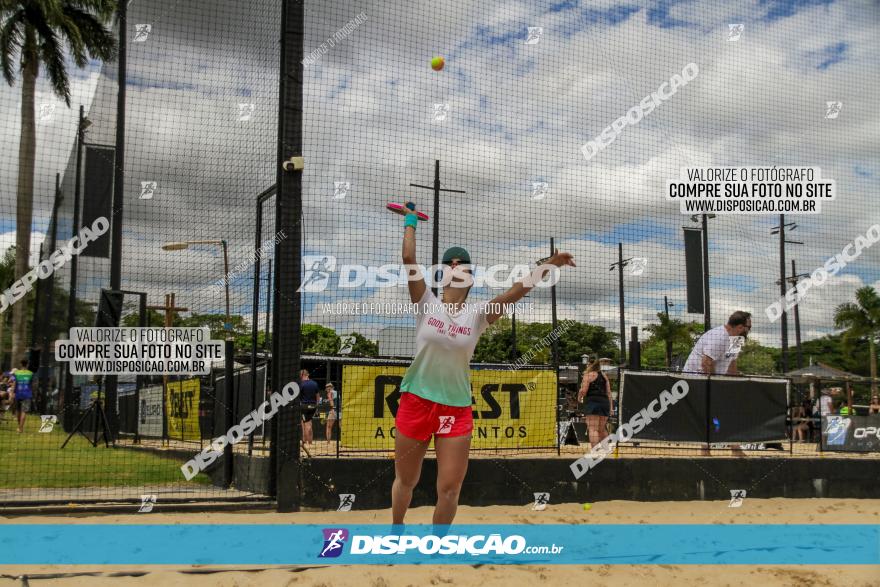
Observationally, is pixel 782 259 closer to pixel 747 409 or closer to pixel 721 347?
pixel 721 347

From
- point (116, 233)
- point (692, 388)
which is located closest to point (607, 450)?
point (692, 388)

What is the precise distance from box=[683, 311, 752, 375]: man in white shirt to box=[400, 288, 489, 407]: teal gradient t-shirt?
464cm

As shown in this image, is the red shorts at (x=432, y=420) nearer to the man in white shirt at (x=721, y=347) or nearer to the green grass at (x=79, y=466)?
the green grass at (x=79, y=466)

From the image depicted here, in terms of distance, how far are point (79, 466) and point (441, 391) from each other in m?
6.64

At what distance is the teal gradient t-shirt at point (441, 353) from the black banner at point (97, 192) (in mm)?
10999

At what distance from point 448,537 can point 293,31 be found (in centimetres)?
487

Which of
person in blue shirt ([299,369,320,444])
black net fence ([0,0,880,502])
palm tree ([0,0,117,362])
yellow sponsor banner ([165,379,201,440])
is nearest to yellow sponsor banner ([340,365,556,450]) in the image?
black net fence ([0,0,880,502])

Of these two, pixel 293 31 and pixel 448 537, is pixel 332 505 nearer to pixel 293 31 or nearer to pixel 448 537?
pixel 448 537

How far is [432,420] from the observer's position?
434 cm

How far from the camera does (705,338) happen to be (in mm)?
8328

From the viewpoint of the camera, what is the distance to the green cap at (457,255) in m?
4.48

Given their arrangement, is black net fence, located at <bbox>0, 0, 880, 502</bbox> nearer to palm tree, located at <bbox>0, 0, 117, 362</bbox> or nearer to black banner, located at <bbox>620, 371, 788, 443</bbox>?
black banner, located at <bbox>620, 371, 788, 443</bbox>

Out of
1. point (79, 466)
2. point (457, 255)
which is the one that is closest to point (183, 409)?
point (79, 466)

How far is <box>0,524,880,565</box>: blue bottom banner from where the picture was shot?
4.41m
